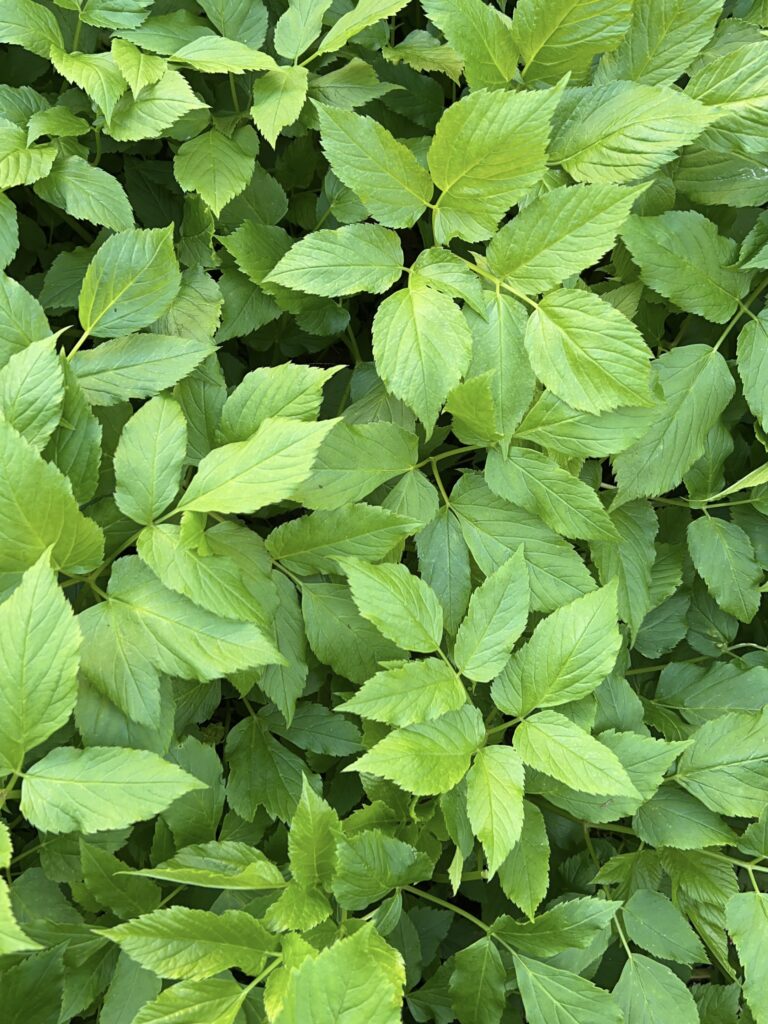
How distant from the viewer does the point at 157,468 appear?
93 cm

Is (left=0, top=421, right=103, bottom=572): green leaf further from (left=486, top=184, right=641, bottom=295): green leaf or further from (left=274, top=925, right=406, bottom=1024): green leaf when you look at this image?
(left=486, top=184, right=641, bottom=295): green leaf

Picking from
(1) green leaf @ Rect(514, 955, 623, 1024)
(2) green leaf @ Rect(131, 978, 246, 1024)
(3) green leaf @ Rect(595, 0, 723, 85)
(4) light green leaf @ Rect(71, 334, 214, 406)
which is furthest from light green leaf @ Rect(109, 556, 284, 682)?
(3) green leaf @ Rect(595, 0, 723, 85)

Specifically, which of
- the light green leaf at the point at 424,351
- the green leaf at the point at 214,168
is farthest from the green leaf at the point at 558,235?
the green leaf at the point at 214,168

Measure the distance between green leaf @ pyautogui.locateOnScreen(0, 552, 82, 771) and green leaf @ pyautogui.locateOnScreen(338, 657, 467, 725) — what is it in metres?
0.31

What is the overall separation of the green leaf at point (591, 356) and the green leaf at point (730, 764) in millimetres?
501

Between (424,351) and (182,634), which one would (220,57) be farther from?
(182,634)

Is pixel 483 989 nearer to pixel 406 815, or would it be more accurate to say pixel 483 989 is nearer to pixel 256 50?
pixel 406 815

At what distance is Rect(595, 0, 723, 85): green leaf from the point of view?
42.2 inches

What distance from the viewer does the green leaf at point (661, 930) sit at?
1.13m

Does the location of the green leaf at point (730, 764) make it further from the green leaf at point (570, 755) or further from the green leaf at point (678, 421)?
the green leaf at point (678, 421)

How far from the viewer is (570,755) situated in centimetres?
100

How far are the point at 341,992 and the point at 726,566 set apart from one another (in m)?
0.84

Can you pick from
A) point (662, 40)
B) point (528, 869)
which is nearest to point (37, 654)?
point (528, 869)

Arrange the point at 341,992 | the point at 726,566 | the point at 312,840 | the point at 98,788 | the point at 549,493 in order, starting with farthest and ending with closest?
1. the point at 726,566
2. the point at 549,493
3. the point at 312,840
4. the point at 98,788
5. the point at 341,992
